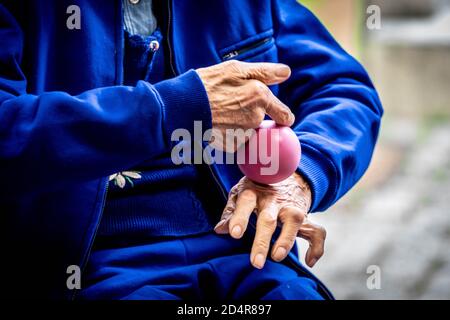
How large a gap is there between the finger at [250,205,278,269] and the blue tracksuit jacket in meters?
0.14

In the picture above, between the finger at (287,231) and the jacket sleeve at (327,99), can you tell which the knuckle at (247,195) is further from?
the jacket sleeve at (327,99)

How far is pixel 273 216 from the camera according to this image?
1.17 metres

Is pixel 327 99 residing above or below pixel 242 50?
below

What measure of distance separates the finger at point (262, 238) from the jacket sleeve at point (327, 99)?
0.17 meters

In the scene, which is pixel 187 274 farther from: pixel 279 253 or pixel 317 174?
pixel 317 174

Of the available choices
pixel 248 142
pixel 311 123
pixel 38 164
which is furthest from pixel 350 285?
pixel 38 164

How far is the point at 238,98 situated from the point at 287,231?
22cm

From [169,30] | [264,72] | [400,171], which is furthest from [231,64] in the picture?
[400,171]

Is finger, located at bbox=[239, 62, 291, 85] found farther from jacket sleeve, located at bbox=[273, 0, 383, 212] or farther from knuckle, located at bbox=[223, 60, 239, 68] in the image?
jacket sleeve, located at bbox=[273, 0, 383, 212]

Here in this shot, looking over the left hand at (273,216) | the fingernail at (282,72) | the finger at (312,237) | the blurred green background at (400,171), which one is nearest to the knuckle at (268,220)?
the left hand at (273,216)

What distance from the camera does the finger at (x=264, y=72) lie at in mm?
1165

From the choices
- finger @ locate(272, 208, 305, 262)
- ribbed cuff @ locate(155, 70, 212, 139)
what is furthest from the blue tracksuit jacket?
finger @ locate(272, 208, 305, 262)

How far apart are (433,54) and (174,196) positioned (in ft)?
11.9
